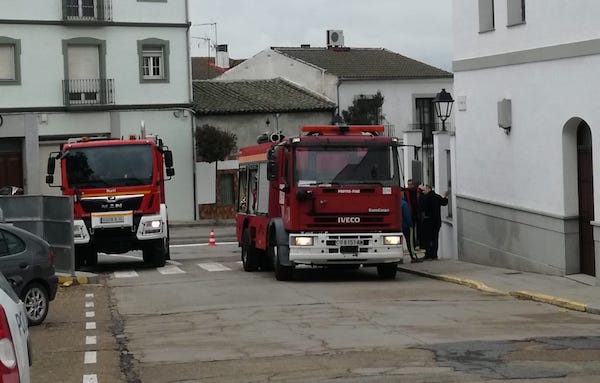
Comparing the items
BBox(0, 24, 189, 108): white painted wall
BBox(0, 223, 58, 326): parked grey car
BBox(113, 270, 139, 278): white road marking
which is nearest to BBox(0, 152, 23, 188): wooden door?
BBox(0, 24, 189, 108): white painted wall

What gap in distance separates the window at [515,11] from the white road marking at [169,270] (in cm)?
930

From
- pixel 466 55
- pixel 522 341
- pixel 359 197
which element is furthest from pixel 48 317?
pixel 466 55

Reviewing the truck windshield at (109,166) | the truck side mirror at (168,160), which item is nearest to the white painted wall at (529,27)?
the truck side mirror at (168,160)

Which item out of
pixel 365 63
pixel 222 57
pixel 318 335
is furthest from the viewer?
pixel 222 57

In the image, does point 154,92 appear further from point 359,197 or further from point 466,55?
point 359,197

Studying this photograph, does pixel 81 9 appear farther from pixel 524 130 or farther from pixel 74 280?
pixel 524 130

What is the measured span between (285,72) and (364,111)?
6.50m

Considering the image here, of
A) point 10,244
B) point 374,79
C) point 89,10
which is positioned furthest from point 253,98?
point 10,244

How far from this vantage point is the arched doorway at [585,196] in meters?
18.0

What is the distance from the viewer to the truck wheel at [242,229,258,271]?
22438 millimetres

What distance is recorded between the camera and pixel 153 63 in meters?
44.2

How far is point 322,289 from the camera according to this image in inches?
703

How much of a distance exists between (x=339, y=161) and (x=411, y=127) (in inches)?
1298

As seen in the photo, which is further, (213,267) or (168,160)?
(213,267)
